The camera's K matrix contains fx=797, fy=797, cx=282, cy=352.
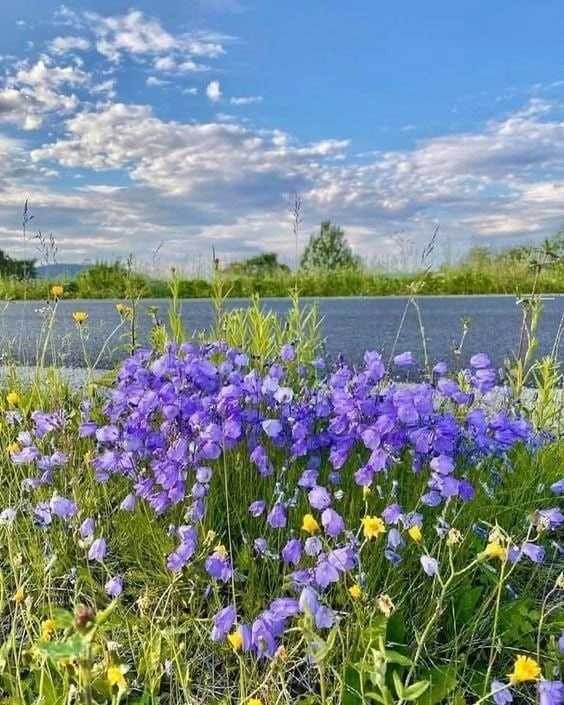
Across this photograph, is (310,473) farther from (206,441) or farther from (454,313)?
(454,313)

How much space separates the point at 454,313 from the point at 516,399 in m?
9.31

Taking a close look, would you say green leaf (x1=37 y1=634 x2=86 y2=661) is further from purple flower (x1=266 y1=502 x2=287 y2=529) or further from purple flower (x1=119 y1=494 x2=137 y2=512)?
purple flower (x1=119 y1=494 x2=137 y2=512)

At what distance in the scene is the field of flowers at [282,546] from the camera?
1952mm

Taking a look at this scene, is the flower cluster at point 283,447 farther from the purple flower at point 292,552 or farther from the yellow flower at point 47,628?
the yellow flower at point 47,628

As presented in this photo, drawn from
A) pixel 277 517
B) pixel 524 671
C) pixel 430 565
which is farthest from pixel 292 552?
pixel 524 671

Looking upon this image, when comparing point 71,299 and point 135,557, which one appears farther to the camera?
point 71,299

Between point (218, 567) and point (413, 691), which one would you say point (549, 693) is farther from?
point (218, 567)

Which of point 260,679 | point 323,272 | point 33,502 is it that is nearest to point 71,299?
point 323,272

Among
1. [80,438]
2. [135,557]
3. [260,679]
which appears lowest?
[260,679]

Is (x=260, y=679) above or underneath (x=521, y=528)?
underneath

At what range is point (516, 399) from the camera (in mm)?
3566

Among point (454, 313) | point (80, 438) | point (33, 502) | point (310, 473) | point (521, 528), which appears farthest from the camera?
point (454, 313)

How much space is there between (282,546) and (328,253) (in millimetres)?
21605

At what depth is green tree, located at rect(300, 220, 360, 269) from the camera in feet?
74.1
